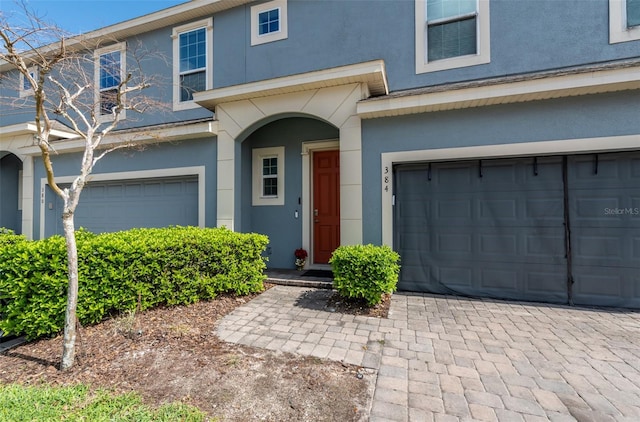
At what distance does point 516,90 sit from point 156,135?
6424mm

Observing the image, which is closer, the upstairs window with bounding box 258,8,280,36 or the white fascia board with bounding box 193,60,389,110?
the white fascia board with bounding box 193,60,389,110

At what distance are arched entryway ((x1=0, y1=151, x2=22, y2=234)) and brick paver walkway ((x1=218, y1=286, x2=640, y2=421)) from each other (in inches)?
380

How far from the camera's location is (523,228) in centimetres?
451

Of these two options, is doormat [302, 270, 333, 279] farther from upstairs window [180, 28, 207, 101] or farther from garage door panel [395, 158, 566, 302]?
upstairs window [180, 28, 207, 101]

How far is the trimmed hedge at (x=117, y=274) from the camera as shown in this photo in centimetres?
313

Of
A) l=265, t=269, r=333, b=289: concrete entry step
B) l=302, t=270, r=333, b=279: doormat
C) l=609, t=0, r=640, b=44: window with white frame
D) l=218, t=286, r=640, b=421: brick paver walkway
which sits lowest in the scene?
l=218, t=286, r=640, b=421: brick paver walkway

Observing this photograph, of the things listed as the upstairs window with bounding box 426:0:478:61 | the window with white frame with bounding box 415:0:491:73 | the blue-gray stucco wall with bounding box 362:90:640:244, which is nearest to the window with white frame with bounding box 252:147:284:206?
the blue-gray stucco wall with bounding box 362:90:640:244

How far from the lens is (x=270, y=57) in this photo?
248 inches

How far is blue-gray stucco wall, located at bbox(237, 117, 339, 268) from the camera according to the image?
6375 millimetres

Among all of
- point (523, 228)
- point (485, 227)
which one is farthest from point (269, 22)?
point (523, 228)

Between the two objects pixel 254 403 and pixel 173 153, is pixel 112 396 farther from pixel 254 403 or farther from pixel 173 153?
pixel 173 153

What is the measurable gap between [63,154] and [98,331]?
647 centimetres

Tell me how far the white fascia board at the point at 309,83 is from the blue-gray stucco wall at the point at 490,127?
2.27 ft

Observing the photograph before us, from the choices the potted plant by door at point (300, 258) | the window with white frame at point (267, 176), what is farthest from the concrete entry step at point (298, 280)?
the window with white frame at point (267, 176)
